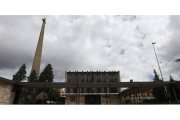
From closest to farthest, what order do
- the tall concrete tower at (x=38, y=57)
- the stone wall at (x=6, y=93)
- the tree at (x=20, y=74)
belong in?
the stone wall at (x=6, y=93) < the tall concrete tower at (x=38, y=57) < the tree at (x=20, y=74)

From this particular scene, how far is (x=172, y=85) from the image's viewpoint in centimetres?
1991

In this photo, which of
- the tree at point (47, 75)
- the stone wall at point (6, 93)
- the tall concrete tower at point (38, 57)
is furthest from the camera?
the tree at point (47, 75)

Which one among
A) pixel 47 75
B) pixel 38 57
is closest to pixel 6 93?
pixel 38 57

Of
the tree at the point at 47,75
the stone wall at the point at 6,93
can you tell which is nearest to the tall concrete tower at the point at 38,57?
the tree at the point at 47,75

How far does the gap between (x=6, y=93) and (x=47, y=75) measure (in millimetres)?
32809

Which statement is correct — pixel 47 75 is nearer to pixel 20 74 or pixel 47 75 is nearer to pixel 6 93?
pixel 20 74

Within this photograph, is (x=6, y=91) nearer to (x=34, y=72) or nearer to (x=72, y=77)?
(x=34, y=72)

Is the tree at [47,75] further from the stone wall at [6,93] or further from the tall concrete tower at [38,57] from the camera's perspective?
the stone wall at [6,93]

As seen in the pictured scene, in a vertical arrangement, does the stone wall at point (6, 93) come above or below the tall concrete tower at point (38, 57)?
below

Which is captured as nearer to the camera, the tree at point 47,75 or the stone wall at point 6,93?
the stone wall at point 6,93

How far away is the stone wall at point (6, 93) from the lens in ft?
48.3

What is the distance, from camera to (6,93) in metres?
15.5

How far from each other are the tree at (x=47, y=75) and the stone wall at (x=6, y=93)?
30.8m
